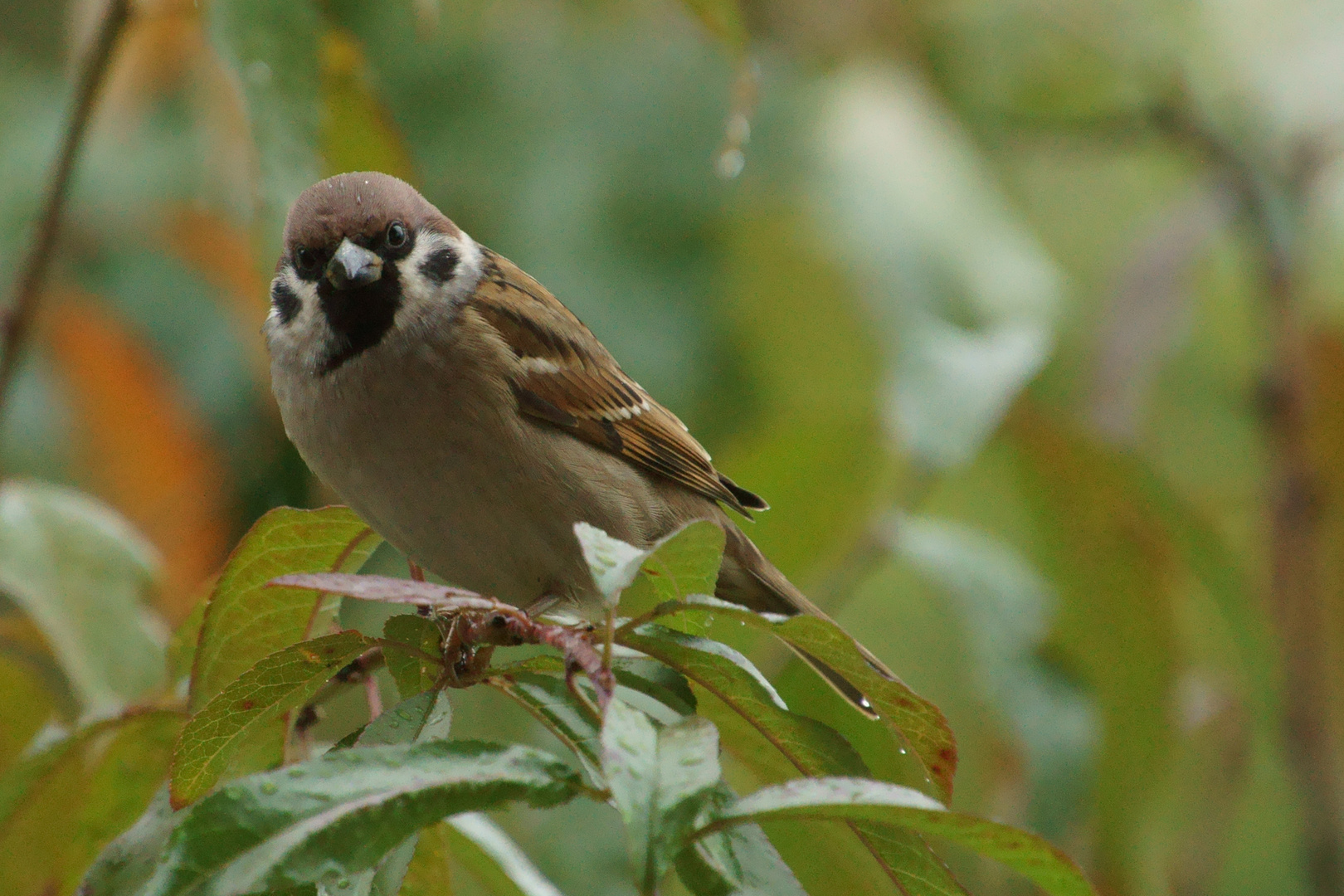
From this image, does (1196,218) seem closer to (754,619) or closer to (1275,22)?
(1275,22)

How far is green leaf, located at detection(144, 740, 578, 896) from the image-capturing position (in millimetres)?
1024

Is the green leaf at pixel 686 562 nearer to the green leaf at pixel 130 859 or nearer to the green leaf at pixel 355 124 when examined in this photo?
the green leaf at pixel 130 859

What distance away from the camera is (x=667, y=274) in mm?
3615

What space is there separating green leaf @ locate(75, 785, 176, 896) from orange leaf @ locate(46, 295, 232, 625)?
1083 millimetres

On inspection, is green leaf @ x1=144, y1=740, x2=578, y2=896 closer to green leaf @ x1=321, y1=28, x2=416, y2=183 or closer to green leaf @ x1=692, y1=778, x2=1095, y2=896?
green leaf @ x1=692, y1=778, x2=1095, y2=896

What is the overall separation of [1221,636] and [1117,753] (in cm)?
63

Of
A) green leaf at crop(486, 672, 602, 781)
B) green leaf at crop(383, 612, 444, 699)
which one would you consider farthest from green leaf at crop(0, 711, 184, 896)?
green leaf at crop(486, 672, 602, 781)

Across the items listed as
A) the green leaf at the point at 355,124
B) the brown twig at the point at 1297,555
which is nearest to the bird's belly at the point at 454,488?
the green leaf at the point at 355,124

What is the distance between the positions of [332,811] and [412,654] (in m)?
0.34

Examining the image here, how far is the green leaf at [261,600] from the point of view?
1555 millimetres

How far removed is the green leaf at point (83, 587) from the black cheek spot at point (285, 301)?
0.51 metres

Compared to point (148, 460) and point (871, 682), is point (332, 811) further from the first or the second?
point (148, 460)

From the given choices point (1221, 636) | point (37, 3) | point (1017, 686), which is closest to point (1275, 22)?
point (1221, 636)

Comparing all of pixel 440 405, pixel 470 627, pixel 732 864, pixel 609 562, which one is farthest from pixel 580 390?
pixel 732 864
